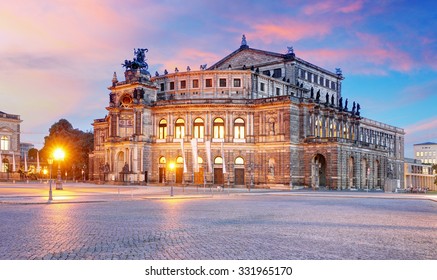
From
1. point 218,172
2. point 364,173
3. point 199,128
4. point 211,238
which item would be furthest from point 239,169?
point 211,238

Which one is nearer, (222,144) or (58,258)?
(58,258)

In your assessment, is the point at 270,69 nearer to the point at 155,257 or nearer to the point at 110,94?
the point at 110,94

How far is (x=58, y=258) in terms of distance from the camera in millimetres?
12141

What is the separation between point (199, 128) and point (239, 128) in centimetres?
670

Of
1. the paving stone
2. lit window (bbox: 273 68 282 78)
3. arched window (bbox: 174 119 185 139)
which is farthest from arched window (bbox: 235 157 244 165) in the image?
the paving stone

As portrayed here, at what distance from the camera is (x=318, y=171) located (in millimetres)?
80938

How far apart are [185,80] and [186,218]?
6593 centimetres

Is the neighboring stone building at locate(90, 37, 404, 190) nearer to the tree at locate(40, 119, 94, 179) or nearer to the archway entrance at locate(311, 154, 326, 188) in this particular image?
the archway entrance at locate(311, 154, 326, 188)

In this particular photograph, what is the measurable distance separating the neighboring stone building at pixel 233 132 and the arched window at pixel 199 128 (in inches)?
6.5

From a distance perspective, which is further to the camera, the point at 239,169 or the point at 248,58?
the point at 248,58

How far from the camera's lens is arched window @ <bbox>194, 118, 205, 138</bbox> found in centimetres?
8292

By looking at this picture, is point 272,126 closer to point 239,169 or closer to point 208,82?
point 239,169

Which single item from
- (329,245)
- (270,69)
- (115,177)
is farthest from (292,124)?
(329,245)

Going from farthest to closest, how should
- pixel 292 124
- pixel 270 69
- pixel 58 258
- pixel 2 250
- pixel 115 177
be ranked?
pixel 270 69 → pixel 115 177 → pixel 292 124 → pixel 2 250 → pixel 58 258
